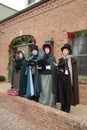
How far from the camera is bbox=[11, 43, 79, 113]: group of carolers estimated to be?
471 cm

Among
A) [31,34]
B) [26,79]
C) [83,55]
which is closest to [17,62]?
[26,79]

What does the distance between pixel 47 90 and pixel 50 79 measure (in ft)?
0.98

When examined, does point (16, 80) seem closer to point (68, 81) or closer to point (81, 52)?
point (68, 81)

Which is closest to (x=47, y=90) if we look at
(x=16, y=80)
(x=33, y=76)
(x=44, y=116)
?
(x=33, y=76)

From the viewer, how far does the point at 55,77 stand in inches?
192

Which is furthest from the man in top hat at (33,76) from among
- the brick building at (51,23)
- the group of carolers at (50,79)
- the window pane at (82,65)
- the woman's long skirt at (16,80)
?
the window pane at (82,65)

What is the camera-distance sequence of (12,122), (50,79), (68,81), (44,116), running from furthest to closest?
1. (50,79)
2. (12,122)
3. (68,81)
4. (44,116)

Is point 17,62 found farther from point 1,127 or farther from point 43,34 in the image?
point 43,34

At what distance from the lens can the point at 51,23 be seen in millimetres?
8781

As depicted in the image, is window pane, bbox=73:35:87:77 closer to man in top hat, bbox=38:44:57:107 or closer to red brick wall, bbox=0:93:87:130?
man in top hat, bbox=38:44:57:107

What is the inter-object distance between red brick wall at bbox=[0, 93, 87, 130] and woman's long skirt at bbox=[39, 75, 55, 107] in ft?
1.23

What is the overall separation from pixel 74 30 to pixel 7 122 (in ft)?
14.1

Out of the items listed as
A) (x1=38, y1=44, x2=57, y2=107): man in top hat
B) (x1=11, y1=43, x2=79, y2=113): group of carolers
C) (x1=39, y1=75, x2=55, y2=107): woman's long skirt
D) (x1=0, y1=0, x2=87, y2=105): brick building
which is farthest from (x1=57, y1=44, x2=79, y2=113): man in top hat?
(x1=0, y1=0, x2=87, y2=105): brick building

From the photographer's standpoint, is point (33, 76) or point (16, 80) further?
point (16, 80)
